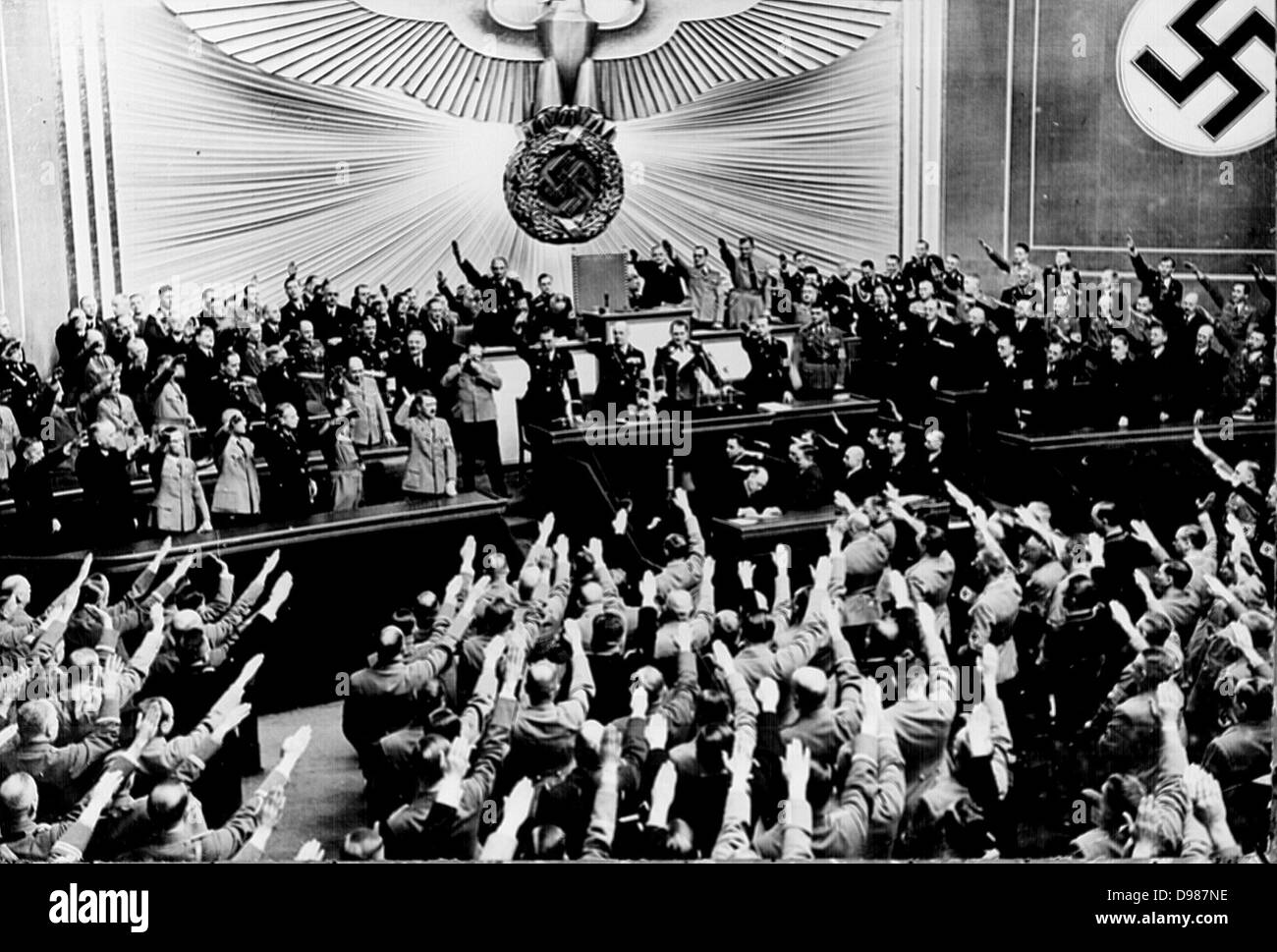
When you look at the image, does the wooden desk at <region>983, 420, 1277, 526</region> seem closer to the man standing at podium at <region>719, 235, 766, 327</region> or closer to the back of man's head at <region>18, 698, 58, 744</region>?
the man standing at podium at <region>719, 235, 766, 327</region>

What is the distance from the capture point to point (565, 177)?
1136 centimetres

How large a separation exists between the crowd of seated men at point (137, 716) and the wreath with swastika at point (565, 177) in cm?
299

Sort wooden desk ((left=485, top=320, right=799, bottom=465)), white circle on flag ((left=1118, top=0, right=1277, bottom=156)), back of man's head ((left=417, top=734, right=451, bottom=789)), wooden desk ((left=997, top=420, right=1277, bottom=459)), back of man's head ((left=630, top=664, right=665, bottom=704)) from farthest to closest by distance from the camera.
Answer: wooden desk ((left=485, top=320, right=799, bottom=465)) → wooden desk ((left=997, top=420, right=1277, bottom=459)) → white circle on flag ((left=1118, top=0, right=1277, bottom=156)) → back of man's head ((left=630, top=664, right=665, bottom=704)) → back of man's head ((left=417, top=734, right=451, bottom=789))

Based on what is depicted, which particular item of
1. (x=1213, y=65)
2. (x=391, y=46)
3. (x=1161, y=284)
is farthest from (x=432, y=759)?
(x=1213, y=65)

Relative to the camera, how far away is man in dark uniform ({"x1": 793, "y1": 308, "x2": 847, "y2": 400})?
11.5m

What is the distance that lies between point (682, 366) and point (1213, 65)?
13.5 feet

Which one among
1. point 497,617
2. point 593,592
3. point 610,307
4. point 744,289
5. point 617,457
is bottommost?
point 497,617

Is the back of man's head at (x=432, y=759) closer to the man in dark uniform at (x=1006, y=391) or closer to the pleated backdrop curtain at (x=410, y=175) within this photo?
the pleated backdrop curtain at (x=410, y=175)

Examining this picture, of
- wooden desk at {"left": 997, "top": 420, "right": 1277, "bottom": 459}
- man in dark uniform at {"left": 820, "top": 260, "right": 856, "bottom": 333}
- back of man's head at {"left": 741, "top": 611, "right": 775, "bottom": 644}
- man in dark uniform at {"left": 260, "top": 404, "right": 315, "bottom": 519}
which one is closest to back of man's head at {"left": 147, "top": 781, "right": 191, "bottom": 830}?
man in dark uniform at {"left": 260, "top": 404, "right": 315, "bottom": 519}

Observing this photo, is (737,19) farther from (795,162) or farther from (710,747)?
(710,747)

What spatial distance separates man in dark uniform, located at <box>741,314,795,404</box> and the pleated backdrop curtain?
612mm

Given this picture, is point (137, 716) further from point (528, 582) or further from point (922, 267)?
point (922, 267)

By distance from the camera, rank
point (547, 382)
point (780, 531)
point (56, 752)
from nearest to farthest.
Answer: point (56, 752) → point (780, 531) → point (547, 382)

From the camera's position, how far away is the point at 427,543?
10.9 m
